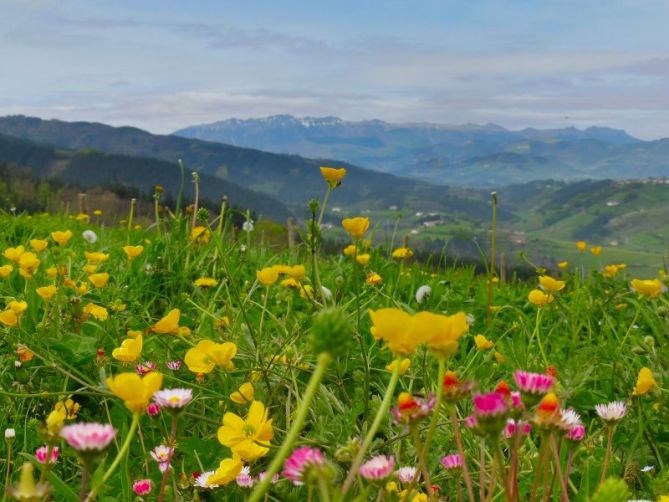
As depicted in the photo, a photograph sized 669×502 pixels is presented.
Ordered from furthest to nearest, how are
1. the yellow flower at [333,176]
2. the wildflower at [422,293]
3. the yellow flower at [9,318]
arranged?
the wildflower at [422,293], the yellow flower at [333,176], the yellow flower at [9,318]

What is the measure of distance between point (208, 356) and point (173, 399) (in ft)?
1.61

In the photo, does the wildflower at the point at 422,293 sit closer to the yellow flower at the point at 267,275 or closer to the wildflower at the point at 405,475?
the yellow flower at the point at 267,275

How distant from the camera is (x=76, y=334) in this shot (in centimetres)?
Result: 278

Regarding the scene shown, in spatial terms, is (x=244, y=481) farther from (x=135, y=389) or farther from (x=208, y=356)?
(x=135, y=389)

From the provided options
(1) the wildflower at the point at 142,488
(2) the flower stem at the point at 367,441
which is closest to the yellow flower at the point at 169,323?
(1) the wildflower at the point at 142,488

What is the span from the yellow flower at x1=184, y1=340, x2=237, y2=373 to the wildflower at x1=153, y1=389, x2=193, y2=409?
0.38m

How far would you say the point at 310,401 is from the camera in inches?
50.8

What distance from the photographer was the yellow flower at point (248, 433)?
1.43 m

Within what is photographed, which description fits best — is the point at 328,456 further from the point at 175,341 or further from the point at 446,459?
the point at 175,341

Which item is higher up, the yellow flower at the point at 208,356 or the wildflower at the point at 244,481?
the yellow flower at the point at 208,356

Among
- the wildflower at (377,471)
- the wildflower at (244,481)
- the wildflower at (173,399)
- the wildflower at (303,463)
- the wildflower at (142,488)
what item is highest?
the wildflower at (303,463)

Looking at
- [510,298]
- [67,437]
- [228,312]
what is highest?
[67,437]

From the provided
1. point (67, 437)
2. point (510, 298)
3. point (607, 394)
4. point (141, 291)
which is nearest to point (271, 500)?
point (67, 437)

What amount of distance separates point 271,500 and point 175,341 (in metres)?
1.26
